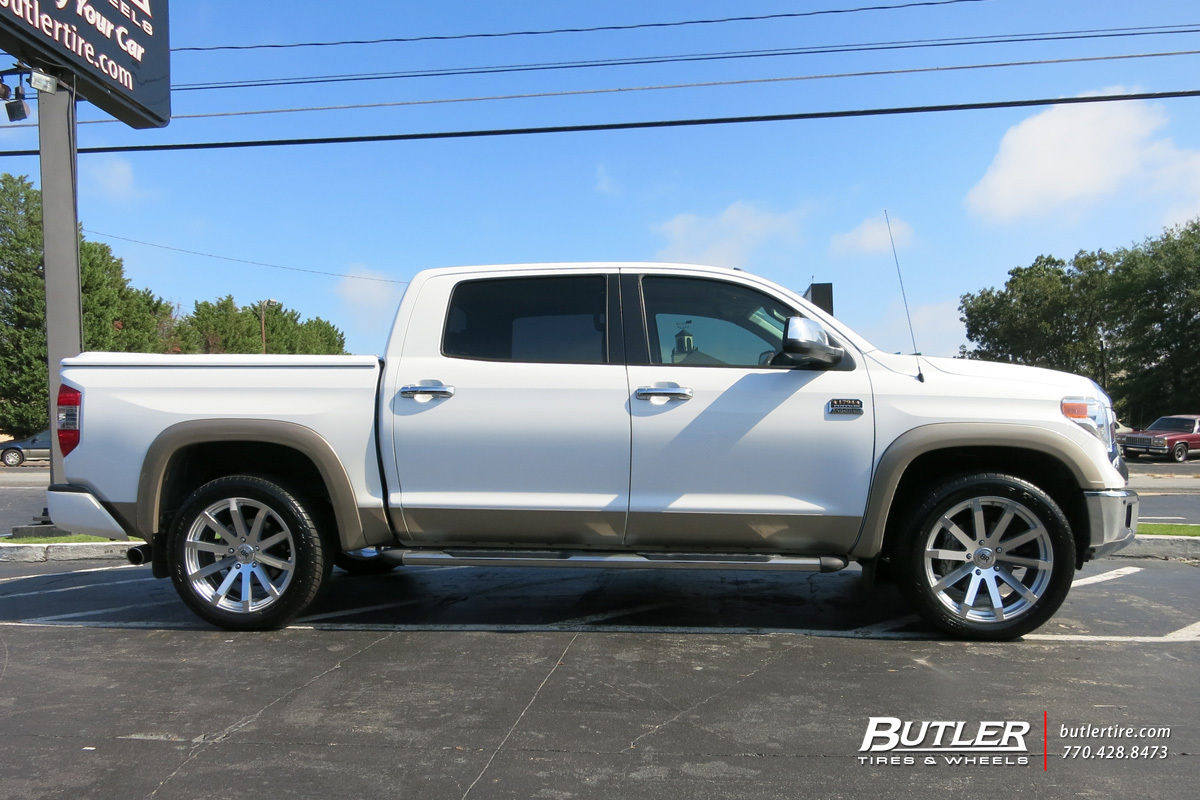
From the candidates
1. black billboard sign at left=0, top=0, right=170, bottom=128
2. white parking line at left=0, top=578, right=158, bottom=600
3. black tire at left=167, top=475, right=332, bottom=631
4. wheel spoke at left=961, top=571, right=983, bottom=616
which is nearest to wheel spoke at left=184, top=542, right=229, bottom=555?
black tire at left=167, top=475, right=332, bottom=631

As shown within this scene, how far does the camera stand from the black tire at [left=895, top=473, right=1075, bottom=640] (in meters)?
4.10

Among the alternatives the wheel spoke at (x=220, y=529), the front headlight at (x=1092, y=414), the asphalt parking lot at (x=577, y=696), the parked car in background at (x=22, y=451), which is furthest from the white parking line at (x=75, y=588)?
the parked car in background at (x=22, y=451)

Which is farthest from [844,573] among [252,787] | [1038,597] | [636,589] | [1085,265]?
[1085,265]

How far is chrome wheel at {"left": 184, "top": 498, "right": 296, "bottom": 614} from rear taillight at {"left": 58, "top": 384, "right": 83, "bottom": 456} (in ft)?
2.76

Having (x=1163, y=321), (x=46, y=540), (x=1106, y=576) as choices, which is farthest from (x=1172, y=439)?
(x=46, y=540)

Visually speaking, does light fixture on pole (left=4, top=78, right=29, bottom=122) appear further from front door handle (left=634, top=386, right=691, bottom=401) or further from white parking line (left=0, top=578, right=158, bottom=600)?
front door handle (left=634, top=386, right=691, bottom=401)

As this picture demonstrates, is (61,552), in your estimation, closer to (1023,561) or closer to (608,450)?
(608,450)

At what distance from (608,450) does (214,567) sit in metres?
2.33

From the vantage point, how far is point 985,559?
13.8 feet

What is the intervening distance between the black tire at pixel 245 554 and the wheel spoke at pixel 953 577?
10.9 ft

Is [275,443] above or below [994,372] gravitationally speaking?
below

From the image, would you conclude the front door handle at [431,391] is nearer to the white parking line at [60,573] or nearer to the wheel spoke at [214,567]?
the wheel spoke at [214,567]

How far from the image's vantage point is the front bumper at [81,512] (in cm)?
451

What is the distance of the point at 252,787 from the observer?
266 centimetres
